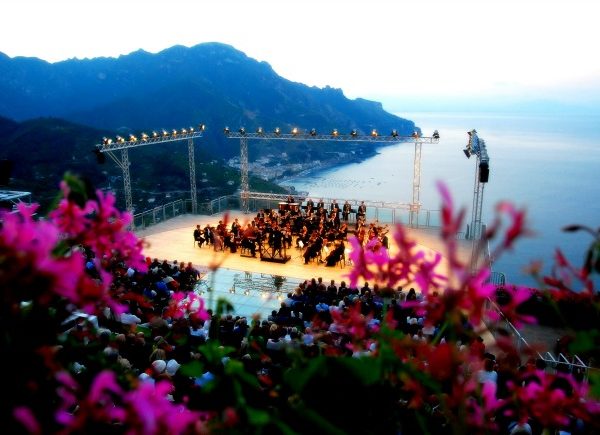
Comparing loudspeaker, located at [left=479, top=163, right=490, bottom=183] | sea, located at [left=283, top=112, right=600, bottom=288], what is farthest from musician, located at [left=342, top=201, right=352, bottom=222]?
sea, located at [left=283, top=112, right=600, bottom=288]

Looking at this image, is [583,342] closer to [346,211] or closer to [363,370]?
[363,370]

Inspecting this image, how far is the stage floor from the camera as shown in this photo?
36.2 feet

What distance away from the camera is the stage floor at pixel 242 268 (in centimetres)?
1102

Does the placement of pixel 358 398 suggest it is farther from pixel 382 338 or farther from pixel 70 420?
pixel 70 420

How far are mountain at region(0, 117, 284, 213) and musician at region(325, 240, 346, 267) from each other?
45.5 m

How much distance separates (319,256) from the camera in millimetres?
14578

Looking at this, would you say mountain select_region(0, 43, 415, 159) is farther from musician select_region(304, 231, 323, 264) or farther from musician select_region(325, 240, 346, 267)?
musician select_region(325, 240, 346, 267)

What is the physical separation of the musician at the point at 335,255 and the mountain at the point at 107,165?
4545 cm

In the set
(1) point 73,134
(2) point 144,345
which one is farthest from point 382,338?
(1) point 73,134

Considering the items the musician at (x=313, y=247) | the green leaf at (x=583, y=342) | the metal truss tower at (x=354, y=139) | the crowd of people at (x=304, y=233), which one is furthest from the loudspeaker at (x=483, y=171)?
the green leaf at (x=583, y=342)

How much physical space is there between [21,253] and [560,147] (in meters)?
143

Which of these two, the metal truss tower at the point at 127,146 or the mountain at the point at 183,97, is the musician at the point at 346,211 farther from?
the mountain at the point at 183,97

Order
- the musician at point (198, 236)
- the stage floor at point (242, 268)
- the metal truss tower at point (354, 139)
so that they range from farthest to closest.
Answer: the metal truss tower at point (354, 139) < the musician at point (198, 236) < the stage floor at point (242, 268)

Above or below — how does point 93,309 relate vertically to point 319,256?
above
